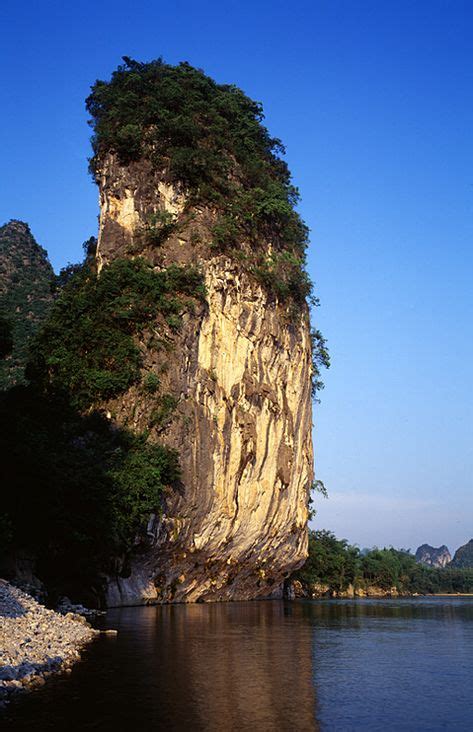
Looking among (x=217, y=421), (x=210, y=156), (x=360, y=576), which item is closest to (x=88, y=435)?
(x=217, y=421)

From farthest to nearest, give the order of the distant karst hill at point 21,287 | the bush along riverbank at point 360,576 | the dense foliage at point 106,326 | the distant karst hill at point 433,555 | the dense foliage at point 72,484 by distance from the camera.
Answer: the distant karst hill at point 433,555 < the bush along riverbank at point 360,576 < the distant karst hill at point 21,287 < the dense foliage at point 106,326 < the dense foliage at point 72,484

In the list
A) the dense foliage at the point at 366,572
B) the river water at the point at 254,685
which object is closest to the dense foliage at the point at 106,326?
the river water at the point at 254,685

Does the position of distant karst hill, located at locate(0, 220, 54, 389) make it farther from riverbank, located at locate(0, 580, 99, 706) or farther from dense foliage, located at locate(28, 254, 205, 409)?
riverbank, located at locate(0, 580, 99, 706)

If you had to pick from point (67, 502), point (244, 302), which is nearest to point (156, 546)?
point (67, 502)

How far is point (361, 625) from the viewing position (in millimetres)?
20547

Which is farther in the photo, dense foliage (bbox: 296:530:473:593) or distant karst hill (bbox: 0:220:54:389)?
dense foliage (bbox: 296:530:473:593)

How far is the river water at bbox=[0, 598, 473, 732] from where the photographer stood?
7.14 metres

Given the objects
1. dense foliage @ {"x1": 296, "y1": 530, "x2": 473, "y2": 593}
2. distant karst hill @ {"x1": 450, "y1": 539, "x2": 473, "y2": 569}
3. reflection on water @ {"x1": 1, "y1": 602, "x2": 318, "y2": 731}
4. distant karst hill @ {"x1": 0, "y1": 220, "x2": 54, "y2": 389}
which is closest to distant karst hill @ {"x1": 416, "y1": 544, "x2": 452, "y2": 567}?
distant karst hill @ {"x1": 450, "y1": 539, "x2": 473, "y2": 569}

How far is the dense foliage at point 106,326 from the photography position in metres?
26.7

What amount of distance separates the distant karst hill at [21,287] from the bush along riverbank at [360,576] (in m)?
24.4

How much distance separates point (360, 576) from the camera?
6034 cm

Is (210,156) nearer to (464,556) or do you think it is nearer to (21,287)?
(21,287)

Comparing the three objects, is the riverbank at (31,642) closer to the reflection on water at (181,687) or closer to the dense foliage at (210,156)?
the reflection on water at (181,687)

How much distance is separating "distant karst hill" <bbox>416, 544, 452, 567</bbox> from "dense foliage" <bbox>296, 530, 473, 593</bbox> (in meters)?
96.5
